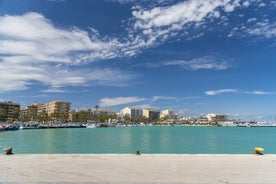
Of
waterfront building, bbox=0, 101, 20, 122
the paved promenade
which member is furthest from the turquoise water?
waterfront building, bbox=0, 101, 20, 122

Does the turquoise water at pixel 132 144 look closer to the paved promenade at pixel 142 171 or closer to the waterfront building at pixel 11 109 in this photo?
the paved promenade at pixel 142 171

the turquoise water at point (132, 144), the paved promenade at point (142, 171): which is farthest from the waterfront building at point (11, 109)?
the paved promenade at point (142, 171)

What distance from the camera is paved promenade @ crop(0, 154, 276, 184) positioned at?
10.4 meters

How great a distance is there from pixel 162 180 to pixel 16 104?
20497 cm

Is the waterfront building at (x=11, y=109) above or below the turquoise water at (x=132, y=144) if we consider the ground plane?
above

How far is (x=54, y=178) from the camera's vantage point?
34.8ft

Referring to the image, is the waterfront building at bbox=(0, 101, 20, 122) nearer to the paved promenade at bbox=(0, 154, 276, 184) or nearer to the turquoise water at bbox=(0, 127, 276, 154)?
the turquoise water at bbox=(0, 127, 276, 154)

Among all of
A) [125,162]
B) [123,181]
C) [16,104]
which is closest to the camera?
[123,181]

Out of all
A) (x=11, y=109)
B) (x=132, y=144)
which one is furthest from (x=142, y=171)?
(x=11, y=109)

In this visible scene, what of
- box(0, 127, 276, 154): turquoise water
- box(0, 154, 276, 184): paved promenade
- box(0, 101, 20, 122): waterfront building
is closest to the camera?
box(0, 154, 276, 184): paved promenade

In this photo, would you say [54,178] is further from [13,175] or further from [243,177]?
[243,177]

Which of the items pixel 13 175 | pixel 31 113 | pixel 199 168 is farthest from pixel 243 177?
Answer: pixel 31 113

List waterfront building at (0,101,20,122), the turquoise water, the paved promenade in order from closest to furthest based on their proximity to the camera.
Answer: the paved promenade
the turquoise water
waterfront building at (0,101,20,122)

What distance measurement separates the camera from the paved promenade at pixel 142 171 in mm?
10375
